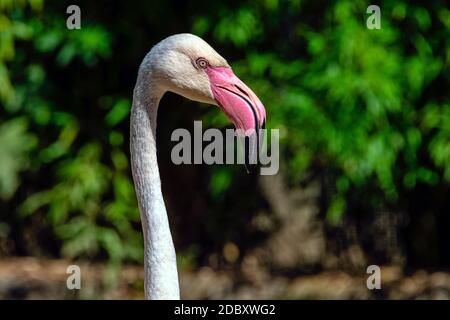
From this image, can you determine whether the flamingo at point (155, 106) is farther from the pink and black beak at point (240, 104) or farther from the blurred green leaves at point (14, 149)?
the blurred green leaves at point (14, 149)

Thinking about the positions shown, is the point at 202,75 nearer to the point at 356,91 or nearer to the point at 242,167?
the point at 356,91

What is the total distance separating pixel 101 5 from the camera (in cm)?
592

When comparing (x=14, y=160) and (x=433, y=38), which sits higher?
(x=433, y=38)

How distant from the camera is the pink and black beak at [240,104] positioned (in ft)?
8.80

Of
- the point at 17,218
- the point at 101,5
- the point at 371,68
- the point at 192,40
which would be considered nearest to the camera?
the point at 192,40

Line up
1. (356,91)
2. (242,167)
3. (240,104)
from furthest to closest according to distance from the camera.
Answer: (242,167), (356,91), (240,104)

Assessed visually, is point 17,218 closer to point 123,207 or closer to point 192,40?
point 123,207

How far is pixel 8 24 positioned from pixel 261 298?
2148 mm

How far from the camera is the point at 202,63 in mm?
2762

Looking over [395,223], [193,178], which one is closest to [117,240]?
[193,178]

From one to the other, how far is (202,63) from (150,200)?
16.2 inches

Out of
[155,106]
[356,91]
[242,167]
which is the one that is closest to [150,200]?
[155,106]

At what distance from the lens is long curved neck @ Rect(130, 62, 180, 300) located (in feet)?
8.84

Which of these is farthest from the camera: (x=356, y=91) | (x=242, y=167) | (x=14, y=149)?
(x=14, y=149)
